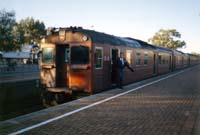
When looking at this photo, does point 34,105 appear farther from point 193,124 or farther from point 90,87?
point 193,124

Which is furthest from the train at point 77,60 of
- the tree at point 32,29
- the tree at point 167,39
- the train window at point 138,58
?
the tree at point 167,39

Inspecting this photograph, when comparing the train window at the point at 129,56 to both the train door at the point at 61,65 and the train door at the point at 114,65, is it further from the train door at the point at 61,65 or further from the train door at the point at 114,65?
the train door at the point at 61,65

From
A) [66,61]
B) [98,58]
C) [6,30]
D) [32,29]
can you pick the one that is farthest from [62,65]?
[32,29]

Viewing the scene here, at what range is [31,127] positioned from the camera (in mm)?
7844

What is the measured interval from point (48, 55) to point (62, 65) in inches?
32.2

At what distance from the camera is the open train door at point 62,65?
588 inches

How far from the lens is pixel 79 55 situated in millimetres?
14133

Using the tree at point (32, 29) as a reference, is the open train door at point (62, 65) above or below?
below

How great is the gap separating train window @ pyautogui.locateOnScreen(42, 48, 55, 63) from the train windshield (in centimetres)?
115

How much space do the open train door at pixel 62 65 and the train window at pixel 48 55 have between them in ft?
0.78

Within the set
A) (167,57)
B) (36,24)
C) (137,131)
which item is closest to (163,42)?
(36,24)

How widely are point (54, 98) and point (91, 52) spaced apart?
305 cm

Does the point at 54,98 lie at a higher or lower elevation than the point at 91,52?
lower

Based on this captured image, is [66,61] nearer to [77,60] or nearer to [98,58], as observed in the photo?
[77,60]
